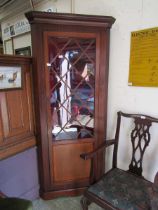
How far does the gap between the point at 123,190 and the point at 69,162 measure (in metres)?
0.61

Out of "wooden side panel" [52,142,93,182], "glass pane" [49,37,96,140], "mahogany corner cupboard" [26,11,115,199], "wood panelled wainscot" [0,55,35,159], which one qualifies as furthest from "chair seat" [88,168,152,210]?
"wood panelled wainscot" [0,55,35,159]

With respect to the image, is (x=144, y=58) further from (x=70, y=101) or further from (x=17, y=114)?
(x=17, y=114)

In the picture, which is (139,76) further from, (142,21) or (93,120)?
(93,120)

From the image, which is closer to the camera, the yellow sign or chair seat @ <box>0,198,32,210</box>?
chair seat @ <box>0,198,32,210</box>

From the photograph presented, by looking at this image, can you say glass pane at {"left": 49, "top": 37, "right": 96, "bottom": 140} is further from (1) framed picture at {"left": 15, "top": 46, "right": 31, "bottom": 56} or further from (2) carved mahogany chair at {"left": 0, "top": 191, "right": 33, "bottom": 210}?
(1) framed picture at {"left": 15, "top": 46, "right": 31, "bottom": 56}

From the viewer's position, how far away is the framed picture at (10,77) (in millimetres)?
1348

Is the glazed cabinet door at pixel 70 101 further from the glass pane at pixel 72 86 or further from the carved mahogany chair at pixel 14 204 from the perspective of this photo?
the carved mahogany chair at pixel 14 204

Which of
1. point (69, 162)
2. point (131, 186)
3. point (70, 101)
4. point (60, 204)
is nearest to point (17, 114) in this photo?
point (70, 101)

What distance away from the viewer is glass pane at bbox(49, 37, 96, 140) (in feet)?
5.02

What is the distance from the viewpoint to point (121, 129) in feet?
5.73

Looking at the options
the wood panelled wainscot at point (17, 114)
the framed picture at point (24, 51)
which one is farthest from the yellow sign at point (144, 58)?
the framed picture at point (24, 51)

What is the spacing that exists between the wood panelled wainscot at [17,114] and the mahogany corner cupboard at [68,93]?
0.24 feet

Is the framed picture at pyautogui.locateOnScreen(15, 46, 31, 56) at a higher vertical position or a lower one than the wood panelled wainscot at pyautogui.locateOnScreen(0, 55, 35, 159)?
higher

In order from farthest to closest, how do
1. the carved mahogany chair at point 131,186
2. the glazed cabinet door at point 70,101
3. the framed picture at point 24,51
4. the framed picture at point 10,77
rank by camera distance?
the framed picture at point 24,51
the glazed cabinet door at point 70,101
the framed picture at point 10,77
the carved mahogany chair at point 131,186
